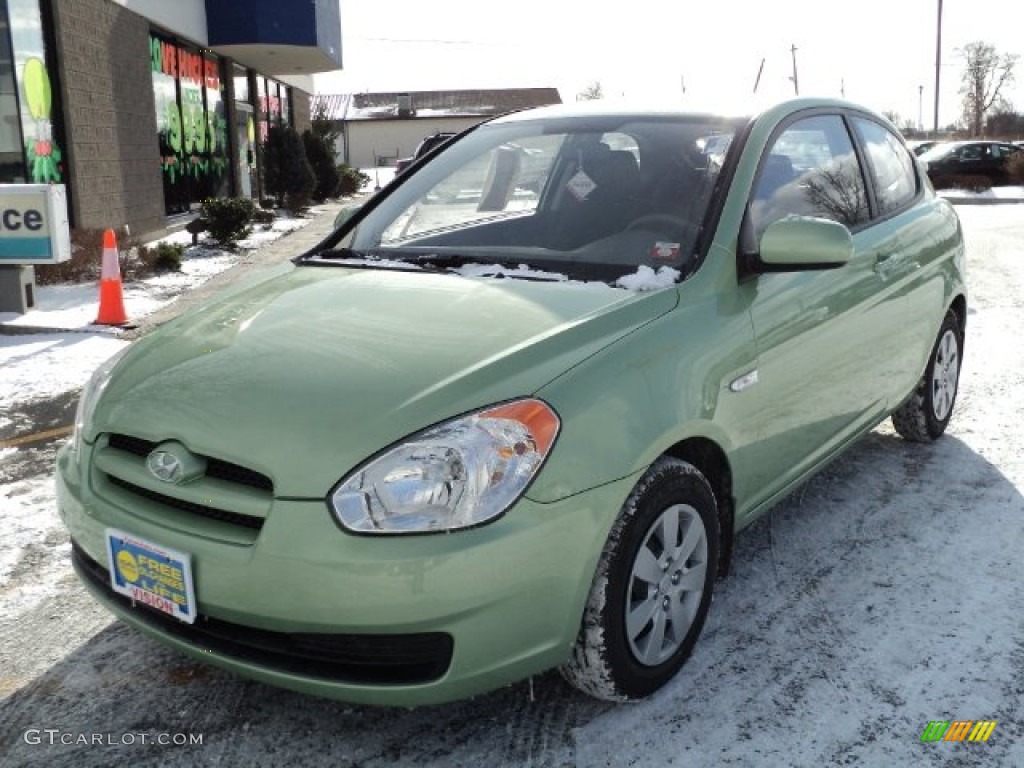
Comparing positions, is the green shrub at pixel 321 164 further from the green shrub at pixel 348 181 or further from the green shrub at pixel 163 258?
the green shrub at pixel 163 258

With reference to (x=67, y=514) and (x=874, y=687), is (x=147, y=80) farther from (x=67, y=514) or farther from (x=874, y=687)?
(x=874, y=687)

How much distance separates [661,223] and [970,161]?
26.1 metres

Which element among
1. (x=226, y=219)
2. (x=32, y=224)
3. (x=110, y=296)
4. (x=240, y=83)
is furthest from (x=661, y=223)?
(x=240, y=83)

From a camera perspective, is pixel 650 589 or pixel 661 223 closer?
pixel 650 589

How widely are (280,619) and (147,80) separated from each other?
14749 mm

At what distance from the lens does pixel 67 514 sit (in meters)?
2.66

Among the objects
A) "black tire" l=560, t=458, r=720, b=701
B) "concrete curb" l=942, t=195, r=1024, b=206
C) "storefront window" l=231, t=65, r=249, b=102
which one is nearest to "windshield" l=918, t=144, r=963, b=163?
"concrete curb" l=942, t=195, r=1024, b=206

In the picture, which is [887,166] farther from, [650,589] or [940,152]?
[940,152]

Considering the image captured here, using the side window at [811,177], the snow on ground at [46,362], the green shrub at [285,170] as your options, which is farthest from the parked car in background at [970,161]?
the side window at [811,177]

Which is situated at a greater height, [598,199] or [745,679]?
[598,199]

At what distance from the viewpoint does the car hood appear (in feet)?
7.30

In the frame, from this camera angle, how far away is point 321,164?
2397 cm

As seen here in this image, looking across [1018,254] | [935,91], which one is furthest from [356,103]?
[1018,254]

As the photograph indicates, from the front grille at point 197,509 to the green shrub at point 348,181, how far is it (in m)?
23.7
